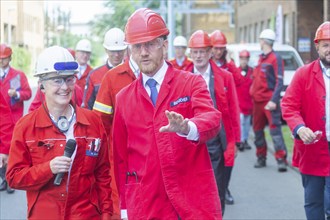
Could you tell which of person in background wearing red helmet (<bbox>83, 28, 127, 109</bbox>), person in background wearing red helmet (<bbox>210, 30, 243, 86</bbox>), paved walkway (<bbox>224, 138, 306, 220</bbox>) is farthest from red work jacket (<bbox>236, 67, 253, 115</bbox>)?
person in background wearing red helmet (<bbox>83, 28, 127, 109</bbox>)

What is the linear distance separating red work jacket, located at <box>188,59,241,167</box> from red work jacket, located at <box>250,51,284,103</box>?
451 cm

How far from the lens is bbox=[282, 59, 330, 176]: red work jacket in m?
6.50

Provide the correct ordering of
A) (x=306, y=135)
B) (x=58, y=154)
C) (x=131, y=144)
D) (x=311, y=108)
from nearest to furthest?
(x=131, y=144)
(x=58, y=154)
(x=306, y=135)
(x=311, y=108)

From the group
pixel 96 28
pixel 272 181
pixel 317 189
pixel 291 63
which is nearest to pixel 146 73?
pixel 317 189

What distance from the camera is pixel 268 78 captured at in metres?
13.1

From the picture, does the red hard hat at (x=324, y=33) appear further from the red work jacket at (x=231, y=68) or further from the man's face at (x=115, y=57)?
the red work jacket at (x=231, y=68)

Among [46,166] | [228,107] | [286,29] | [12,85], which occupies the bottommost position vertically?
[46,166]

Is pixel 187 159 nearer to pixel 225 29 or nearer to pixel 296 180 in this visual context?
pixel 296 180

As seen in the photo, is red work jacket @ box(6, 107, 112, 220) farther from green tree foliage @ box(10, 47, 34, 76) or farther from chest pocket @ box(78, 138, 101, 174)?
green tree foliage @ box(10, 47, 34, 76)

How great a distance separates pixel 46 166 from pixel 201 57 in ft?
11.6

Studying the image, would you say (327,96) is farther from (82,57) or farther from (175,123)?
(82,57)

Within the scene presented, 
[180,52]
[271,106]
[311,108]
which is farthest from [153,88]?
[180,52]

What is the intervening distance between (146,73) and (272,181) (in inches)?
304

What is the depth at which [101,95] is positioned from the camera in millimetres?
6758
